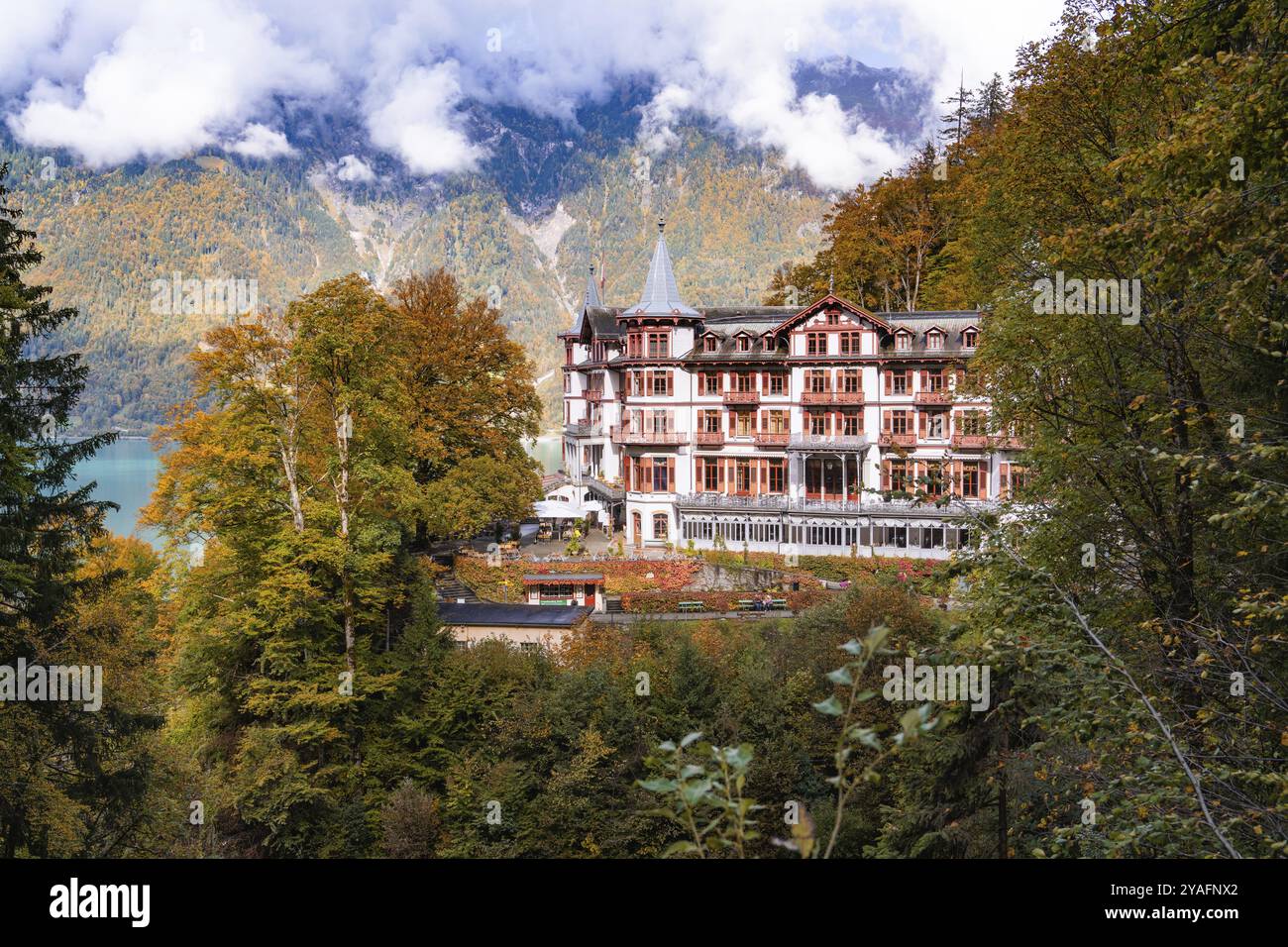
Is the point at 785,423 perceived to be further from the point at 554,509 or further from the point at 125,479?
the point at 125,479

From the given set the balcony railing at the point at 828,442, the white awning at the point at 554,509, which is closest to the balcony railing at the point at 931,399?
the balcony railing at the point at 828,442

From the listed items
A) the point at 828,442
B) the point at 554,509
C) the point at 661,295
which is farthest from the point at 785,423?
the point at 554,509

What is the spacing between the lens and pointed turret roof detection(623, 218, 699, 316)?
43000mm

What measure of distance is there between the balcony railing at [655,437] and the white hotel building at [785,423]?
2.6 inches

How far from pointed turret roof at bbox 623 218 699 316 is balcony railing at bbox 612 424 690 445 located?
554cm

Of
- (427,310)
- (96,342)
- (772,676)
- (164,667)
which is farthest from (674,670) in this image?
(96,342)

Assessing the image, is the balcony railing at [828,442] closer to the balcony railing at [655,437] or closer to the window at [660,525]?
the balcony railing at [655,437]

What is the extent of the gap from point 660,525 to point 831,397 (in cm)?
987

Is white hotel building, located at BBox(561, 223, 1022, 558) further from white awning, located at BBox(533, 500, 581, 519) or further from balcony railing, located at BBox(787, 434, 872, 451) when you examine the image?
white awning, located at BBox(533, 500, 581, 519)

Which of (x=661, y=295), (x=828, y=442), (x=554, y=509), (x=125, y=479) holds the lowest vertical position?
(x=554, y=509)

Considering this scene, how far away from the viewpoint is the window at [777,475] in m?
41.4

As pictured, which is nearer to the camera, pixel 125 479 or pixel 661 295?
pixel 661 295

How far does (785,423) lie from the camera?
4138 centimetres
